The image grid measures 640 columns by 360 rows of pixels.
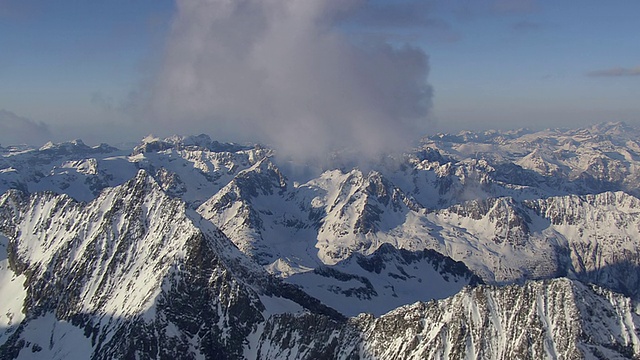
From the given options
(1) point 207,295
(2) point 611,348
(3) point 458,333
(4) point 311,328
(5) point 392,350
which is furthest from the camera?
(1) point 207,295

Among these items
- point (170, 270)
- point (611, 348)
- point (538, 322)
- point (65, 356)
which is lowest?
point (611, 348)

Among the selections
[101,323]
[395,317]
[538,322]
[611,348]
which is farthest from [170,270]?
[611,348]

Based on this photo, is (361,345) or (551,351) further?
(361,345)

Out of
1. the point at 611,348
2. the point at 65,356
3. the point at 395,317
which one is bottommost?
the point at 611,348

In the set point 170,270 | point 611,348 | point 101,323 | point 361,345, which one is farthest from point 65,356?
point 611,348

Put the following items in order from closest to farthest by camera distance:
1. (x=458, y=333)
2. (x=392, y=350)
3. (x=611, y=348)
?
(x=611, y=348), (x=458, y=333), (x=392, y=350)

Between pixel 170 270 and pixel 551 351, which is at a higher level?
pixel 170 270

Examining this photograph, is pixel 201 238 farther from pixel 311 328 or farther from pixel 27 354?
pixel 27 354

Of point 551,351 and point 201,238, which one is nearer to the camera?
point 551,351

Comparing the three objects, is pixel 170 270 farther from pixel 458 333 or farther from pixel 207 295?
pixel 458 333
